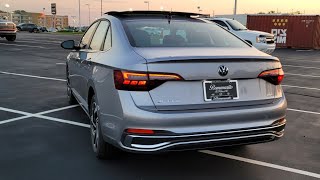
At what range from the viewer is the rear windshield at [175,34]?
4.26 m

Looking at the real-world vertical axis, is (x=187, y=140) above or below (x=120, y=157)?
above

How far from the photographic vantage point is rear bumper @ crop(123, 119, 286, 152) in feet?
11.6

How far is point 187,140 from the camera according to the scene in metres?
3.57

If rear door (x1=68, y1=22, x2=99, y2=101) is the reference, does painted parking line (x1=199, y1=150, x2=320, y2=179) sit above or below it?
below

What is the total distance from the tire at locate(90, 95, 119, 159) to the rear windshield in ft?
2.87

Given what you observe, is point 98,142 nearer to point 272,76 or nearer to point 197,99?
point 197,99

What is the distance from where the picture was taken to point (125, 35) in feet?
13.8

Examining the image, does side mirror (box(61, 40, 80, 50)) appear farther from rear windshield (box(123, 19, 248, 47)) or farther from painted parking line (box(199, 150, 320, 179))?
painted parking line (box(199, 150, 320, 179))

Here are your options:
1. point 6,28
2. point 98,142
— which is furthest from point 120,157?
point 6,28

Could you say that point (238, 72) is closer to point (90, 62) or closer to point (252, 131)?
point (252, 131)

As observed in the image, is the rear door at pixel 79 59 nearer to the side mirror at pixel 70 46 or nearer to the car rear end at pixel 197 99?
Result: the side mirror at pixel 70 46

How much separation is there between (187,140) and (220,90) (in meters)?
0.55

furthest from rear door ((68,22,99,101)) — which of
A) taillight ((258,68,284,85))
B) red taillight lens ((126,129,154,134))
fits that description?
taillight ((258,68,284,85))

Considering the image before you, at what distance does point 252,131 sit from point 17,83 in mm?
7507
